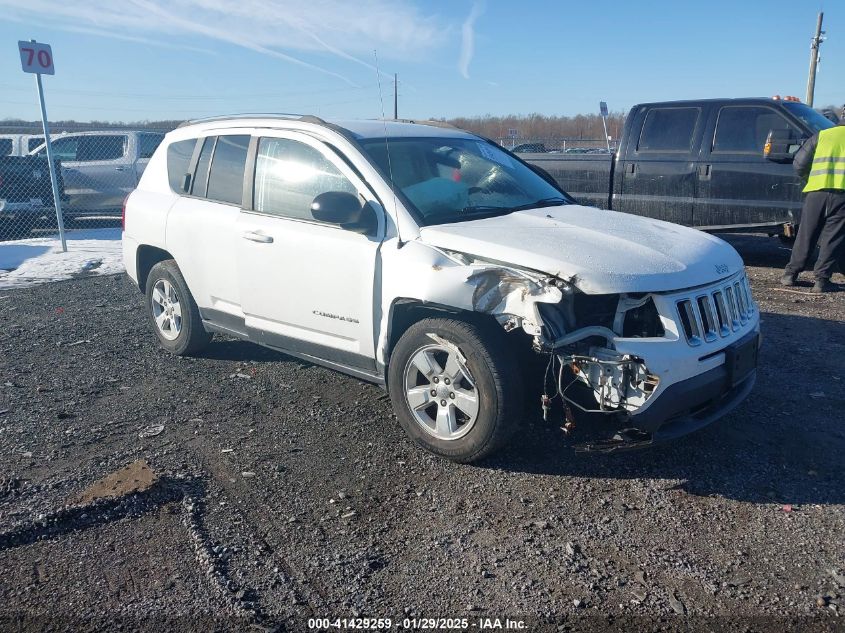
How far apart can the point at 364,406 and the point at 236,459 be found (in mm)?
1004

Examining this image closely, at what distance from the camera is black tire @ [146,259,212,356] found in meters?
5.61

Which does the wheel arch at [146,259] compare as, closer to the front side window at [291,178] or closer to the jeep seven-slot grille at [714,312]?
the front side window at [291,178]

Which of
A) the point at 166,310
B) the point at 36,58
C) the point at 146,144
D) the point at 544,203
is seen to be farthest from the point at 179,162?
the point at 146,144

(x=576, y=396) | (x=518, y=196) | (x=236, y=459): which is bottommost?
(x=236, y=459)

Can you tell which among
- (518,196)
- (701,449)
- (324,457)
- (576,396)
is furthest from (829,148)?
(324,457)

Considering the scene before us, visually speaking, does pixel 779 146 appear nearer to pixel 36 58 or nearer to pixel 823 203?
pixel 823 203

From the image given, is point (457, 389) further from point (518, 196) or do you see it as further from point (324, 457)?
point (518, 196)

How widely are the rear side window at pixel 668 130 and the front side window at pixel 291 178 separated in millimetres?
6344

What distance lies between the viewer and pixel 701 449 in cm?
405

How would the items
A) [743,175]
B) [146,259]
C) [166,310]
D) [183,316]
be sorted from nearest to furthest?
[183,316], [166,310], [146,259], [743,175]

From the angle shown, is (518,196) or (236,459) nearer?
(236,459)

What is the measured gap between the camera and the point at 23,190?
44.1 ft

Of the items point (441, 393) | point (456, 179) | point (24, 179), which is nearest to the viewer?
point (441, 393)

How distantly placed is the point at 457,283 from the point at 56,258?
29.8 feet
